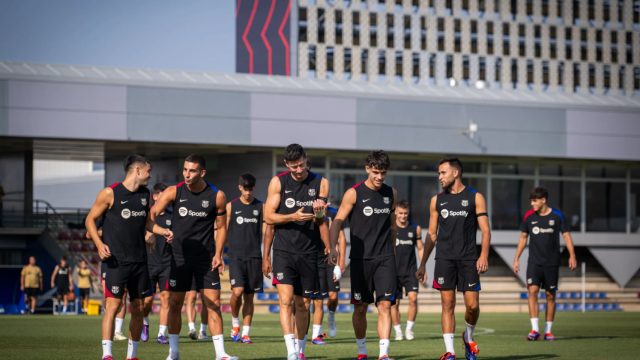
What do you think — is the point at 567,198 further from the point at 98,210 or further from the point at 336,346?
the point at 98,210

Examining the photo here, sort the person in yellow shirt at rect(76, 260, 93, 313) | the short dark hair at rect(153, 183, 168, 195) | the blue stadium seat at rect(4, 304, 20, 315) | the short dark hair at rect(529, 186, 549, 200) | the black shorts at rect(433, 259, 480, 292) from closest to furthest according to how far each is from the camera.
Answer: the black shorts at rect(433, 259, 480, 292) < the short dark hair at rect(153, 183, 168, 195) < the short dark hair at rect(529, 186, 549, 200) < the person in yellow shirt at rect(76, 260, 93, 313) < the blue stadium seat at rect(4, 304, 20, 315)

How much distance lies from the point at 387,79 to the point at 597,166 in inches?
2386

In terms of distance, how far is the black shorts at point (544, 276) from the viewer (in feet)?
45.9

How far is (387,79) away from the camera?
94.4m

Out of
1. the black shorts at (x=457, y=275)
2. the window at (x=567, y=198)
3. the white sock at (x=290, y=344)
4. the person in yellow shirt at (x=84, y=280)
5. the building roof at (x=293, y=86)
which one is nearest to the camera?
the white sock at (x=290, y=344)

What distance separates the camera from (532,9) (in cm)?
9869

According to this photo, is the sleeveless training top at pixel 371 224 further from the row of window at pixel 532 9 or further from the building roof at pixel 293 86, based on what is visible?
the row of window at pixel 532 9

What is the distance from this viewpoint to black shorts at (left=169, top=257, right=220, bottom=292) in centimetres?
922

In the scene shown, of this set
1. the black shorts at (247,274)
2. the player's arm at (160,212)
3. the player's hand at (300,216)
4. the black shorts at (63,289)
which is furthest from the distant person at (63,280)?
the player's hand at (300,216)

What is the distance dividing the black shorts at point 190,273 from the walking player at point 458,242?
2.41 m

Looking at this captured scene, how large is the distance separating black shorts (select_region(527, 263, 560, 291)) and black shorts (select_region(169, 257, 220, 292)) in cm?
668

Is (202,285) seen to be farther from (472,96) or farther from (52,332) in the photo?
(472,96)

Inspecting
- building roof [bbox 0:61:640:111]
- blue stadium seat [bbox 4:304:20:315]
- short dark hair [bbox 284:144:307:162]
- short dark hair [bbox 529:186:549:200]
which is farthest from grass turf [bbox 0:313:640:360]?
building roof [bbox 0:61:640:111]

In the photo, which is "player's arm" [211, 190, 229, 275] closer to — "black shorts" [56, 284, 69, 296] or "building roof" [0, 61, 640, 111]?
"black shorts" [56, 284, 69, 296]
